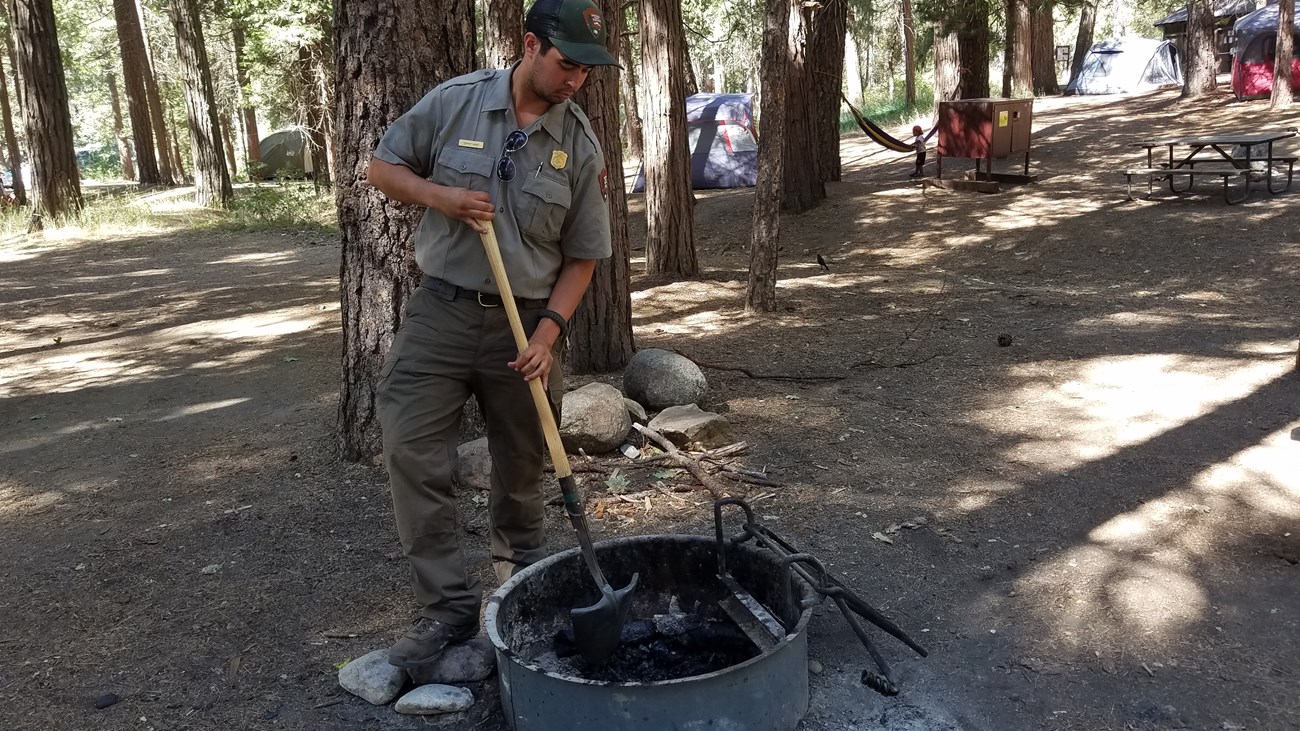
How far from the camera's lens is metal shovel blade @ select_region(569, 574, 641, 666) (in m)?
2.89

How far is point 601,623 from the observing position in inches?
114

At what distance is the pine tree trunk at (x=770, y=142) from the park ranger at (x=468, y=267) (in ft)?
15.6

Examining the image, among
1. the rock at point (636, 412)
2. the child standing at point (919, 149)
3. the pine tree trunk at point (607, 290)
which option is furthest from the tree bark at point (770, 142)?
the child standing at point (919, 149)

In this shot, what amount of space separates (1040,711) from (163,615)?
9.65 feet

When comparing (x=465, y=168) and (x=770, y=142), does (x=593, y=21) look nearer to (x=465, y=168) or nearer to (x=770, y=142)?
(x=465, y=168)

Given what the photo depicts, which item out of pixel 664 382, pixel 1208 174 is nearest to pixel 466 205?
pixel 664 382

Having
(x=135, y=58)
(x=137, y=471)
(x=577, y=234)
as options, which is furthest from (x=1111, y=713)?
(x=135, y=58)

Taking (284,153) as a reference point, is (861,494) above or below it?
below

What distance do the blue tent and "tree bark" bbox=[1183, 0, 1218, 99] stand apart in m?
8.96

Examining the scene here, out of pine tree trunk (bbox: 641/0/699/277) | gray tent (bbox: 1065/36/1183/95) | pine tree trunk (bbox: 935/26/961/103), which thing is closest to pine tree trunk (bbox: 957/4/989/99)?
pine tree trunk (bbox: 935/26/961/103)

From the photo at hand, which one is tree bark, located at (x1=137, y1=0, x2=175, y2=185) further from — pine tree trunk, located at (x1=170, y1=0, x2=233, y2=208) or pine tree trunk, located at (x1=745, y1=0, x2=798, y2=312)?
pine tree trunk, located at (x1=745, y1=0, x2=798, y2=312)

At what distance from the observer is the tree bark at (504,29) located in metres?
6.28

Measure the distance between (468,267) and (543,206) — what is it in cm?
28

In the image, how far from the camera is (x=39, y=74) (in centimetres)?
1459
